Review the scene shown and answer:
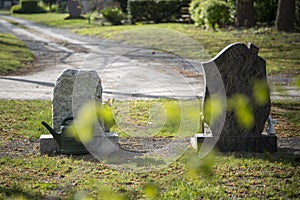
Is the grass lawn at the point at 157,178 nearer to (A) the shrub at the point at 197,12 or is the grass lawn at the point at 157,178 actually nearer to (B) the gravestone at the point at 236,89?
(B) the gravestone at the point at 236,89

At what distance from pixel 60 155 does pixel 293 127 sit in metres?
3.67

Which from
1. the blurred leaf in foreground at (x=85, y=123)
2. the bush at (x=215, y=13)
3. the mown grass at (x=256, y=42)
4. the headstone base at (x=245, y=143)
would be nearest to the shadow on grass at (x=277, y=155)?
the headstone base at (x=245, y=143)

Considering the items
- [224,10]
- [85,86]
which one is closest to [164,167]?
[85,86]

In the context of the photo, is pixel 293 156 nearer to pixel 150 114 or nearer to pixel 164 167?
pixel 164 167

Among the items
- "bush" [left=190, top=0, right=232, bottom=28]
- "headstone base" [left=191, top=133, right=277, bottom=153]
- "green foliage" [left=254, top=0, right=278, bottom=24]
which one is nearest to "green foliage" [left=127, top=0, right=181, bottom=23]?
"bush" [left=190, top=0, right=232, bottom=28]

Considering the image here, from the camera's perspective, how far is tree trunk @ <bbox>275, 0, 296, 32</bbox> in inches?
907

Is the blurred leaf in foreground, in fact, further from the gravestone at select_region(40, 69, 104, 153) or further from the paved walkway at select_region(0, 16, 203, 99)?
the paved walkway at select_region(0, 16, 203, 99)

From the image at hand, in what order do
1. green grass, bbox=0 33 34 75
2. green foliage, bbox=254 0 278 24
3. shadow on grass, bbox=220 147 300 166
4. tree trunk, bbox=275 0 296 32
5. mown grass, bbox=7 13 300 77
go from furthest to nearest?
1. green foliage, bbox=254 0 278 24
2. tree trunk, bbox=275 0 296 32
3. green grass, bbox=0 33 34 75
4. mown grass, bbox=7 13 300 77
5. shadow on grass, bbox=220 147 300 166

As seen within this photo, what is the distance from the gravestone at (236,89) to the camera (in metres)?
7.34

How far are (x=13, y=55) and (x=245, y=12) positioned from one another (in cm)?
1053

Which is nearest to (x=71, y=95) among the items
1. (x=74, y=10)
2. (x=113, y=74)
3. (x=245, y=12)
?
(x=113, y=74)

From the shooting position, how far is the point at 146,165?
6.78 meters

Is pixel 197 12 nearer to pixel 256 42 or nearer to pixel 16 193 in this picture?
pixel 256 42

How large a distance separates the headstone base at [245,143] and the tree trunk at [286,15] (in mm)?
16640
